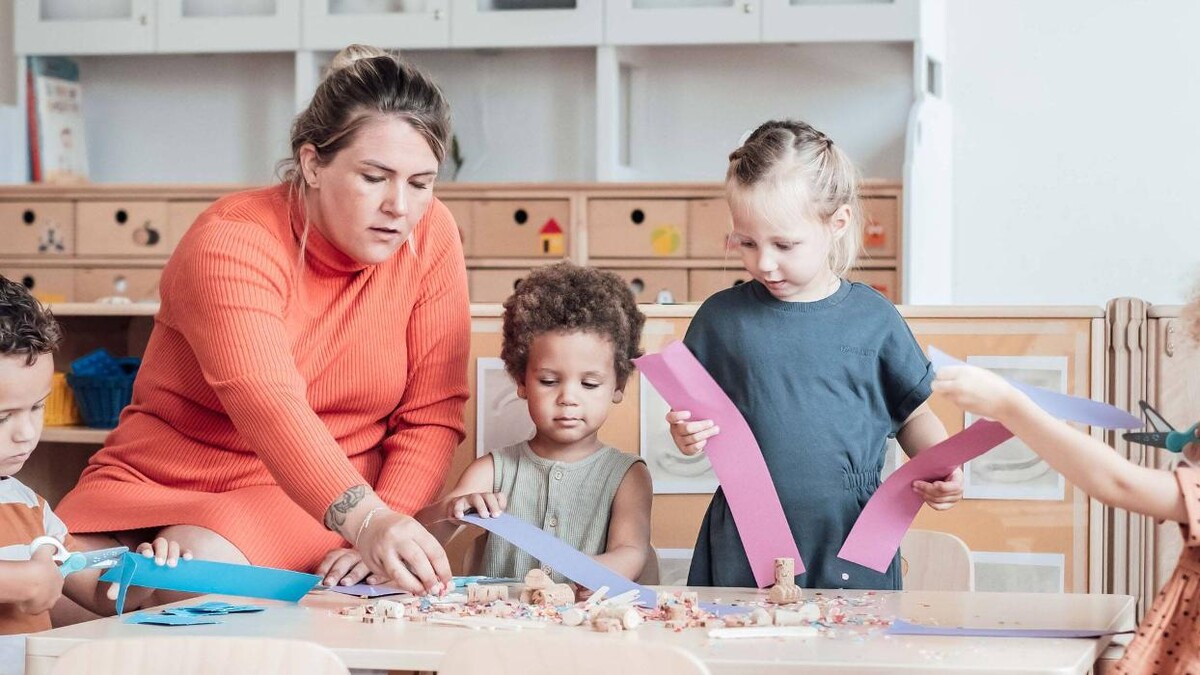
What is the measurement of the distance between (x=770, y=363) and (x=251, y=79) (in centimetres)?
339

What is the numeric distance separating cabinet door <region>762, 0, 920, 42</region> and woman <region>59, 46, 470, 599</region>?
2.19 metres

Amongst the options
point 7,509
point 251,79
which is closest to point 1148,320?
point 7,509

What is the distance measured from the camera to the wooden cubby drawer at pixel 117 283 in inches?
167

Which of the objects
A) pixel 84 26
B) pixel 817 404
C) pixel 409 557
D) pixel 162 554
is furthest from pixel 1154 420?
pixel 84 26

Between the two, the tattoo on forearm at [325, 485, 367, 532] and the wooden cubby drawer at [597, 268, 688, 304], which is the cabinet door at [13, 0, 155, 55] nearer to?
the wooden cubby drawer at [597, 268, 688, 304]

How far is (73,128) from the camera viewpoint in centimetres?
471

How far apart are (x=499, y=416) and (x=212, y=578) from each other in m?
0.78

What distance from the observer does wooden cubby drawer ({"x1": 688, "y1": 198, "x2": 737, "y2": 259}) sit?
391 centimetres

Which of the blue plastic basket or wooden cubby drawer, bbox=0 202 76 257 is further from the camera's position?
wooden cubby drawer, bbox=0 202 76 257

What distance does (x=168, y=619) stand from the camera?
135 centimetres

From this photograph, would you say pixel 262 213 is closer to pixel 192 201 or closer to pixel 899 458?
pixel 899 458

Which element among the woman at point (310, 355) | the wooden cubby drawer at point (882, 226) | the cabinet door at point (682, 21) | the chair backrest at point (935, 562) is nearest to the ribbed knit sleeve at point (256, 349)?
the woman at point (310, 355)

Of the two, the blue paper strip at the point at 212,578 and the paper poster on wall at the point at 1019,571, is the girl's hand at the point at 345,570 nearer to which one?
the blue paper strip at the point at 212,578

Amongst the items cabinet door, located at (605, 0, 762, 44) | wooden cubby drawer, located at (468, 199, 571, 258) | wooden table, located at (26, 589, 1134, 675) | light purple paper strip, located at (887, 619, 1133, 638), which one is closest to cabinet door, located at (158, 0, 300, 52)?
wooden cubby drawer, located at (468, 199, 571, 258)
